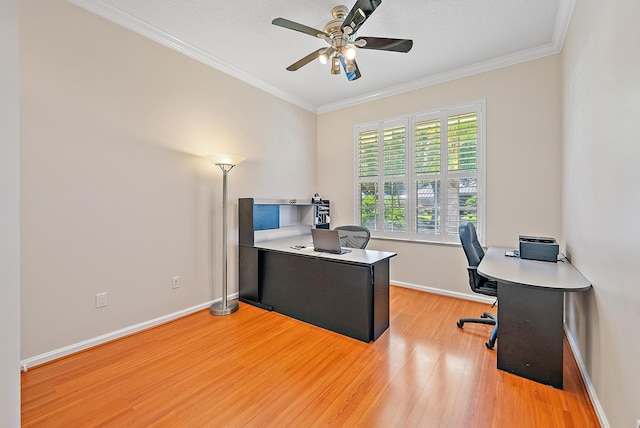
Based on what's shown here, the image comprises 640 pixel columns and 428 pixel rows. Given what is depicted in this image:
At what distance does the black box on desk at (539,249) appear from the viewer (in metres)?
2.43

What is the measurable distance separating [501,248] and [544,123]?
1467 mm

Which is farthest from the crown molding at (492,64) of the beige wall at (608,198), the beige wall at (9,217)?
the beige wall at (9,217)

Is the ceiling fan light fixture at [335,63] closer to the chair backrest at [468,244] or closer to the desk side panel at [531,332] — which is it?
the chair backrest at [468,244]

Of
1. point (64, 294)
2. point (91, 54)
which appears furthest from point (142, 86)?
point (64, 294)

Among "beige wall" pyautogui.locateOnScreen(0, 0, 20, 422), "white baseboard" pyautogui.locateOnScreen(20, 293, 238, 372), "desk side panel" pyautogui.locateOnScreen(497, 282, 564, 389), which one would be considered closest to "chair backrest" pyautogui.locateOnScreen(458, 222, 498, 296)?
"desk side panel" pyautogui.locateOnScreen(497, 282, 564, 389)

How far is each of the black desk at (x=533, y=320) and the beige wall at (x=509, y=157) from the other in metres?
1.27

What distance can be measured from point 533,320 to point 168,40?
13.4 feet

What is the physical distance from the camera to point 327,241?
9.27 feet

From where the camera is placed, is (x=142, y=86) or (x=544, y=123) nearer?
(x=142, y=86)

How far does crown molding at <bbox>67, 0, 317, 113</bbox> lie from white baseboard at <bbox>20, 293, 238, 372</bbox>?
283 cm

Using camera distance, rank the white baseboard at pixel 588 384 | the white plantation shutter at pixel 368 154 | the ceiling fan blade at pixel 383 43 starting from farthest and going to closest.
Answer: the white plantation shutter at pixel 368 154, the ceiling fan blade at pixel 383 43, the white baseboard at pixel 588 384

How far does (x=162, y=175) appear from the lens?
2844mm

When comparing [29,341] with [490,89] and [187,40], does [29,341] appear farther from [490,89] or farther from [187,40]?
[490,89]

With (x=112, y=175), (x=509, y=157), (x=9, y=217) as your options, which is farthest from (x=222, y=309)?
(x=509, y=157)
